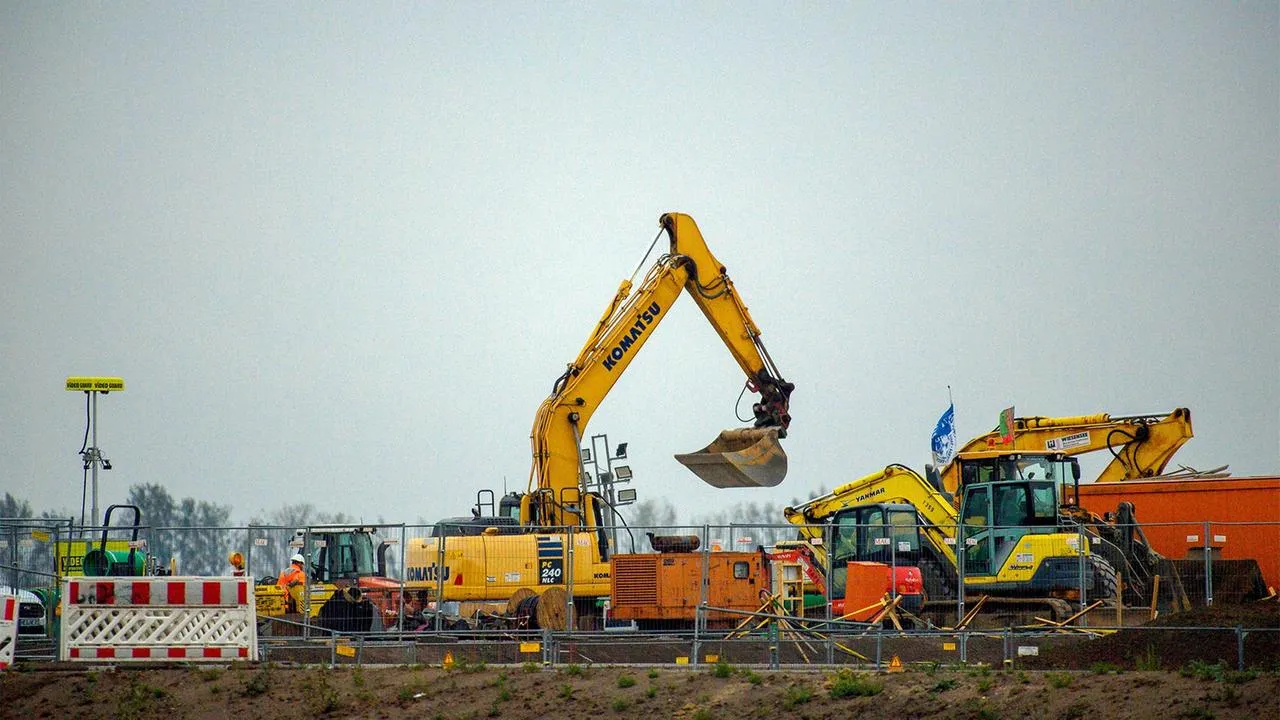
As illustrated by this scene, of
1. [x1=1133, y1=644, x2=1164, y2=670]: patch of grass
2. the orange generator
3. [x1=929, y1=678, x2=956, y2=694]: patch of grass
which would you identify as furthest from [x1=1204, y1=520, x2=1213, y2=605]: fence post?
[x1=929, y1=678, x2=956, y2=694]: patch of grass

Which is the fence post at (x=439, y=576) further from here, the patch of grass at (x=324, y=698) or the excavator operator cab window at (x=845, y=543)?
the excavator operator cab window at (x=845, y=543)

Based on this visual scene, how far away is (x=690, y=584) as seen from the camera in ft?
87.2

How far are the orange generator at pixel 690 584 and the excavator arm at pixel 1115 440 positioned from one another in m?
11.0

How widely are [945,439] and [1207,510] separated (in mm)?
5653

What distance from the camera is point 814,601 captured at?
29.0m

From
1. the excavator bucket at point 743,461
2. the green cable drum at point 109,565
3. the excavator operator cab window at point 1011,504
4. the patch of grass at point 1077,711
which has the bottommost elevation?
the patch of grass at point 1077,711

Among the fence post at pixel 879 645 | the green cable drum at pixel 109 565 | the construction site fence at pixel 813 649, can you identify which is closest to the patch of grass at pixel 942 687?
the construction site fence at pixel 813 649

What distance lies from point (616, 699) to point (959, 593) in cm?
880

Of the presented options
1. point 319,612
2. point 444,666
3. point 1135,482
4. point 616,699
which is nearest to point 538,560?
point 319,612

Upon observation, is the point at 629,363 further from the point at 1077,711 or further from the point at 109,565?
the point at 1077,711

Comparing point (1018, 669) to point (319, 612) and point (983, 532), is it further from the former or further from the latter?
point (319, 612)

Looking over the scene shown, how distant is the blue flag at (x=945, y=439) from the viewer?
117ft

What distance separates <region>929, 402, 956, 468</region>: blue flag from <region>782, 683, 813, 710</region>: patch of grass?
16.6 m

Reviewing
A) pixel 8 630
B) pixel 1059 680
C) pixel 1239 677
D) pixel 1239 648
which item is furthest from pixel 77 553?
pixel 1239 677
